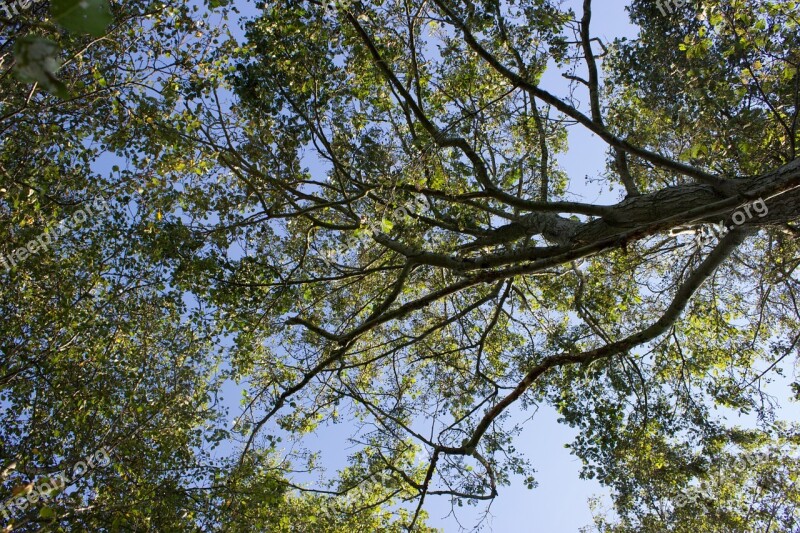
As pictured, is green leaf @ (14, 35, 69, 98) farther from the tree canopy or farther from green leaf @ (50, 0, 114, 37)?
the tree canopy

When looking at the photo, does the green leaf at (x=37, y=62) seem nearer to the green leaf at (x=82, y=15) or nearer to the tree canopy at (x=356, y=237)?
the green leaf at (x=82, y=15)

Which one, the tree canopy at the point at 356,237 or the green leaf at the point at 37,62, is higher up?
the tree canopy at the point at 356,237

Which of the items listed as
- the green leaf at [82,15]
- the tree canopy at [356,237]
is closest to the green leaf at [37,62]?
the green leaf at [82,15]

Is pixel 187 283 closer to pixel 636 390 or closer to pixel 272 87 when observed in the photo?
pixel 272 87

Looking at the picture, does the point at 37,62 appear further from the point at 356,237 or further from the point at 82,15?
the point at 356,237

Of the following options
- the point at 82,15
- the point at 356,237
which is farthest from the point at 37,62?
the point at 356,237

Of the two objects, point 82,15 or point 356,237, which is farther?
point 356,237

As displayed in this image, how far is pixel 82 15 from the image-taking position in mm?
879

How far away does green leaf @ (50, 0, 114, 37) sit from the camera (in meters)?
0.83

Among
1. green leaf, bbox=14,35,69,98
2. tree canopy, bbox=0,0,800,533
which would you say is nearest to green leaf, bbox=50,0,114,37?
green leaf, bbox=14,35,69,98

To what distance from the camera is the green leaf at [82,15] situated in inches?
32.8

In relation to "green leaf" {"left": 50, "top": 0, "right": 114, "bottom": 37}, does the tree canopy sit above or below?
above

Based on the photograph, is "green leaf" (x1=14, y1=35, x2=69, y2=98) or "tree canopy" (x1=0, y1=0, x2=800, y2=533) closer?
"green leaf" (x1=14, y1=35, x2=69, y2=98)

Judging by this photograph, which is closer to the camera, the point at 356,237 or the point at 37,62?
the point at 37,62
